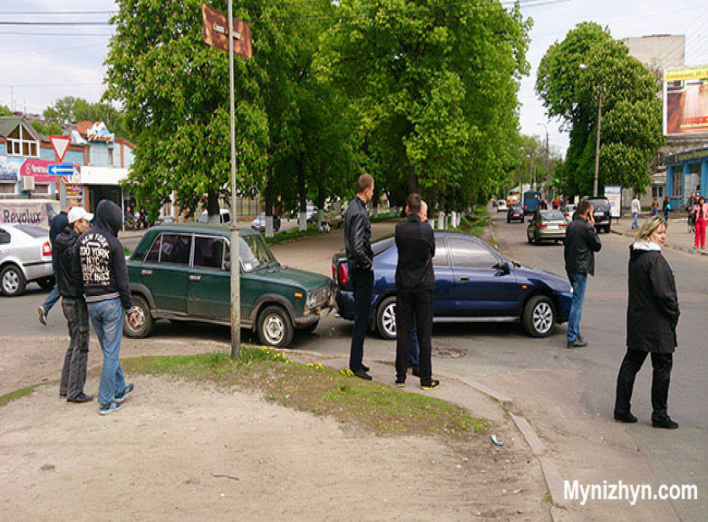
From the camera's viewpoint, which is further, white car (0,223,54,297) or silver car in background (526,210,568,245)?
silver car in background (526,210,568,245)

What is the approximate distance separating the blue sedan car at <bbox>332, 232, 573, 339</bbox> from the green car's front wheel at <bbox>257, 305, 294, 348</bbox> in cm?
99

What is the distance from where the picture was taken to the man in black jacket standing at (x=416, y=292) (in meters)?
6.55

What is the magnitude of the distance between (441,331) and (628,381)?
4.41 meters

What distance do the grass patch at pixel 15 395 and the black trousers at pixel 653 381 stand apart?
20.0ft

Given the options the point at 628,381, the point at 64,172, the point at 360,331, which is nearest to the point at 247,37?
the point at 360,331

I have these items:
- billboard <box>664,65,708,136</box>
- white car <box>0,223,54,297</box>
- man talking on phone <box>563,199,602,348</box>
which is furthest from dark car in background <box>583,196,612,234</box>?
white car <box>0,223,54,297</box>

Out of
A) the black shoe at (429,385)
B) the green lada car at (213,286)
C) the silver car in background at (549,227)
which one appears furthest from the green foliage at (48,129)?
the black shoe at (429,385)

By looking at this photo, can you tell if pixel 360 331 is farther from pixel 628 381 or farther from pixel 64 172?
pixel 64 172

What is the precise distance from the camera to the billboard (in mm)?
39625

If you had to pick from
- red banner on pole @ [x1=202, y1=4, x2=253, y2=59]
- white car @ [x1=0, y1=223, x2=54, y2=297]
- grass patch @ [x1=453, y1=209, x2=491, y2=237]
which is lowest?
white car @ [x1=0, y1=223, x2=54, y2=297]

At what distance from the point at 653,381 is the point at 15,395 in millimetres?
Answer: 6451

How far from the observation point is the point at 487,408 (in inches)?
240

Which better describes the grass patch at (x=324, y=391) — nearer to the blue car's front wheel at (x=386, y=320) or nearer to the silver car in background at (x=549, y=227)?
the blue car's front wheel at (x=386, y=320)

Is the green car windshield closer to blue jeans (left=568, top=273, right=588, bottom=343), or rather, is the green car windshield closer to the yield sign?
Result: blue jeans (left=568, top=273, right=588, bottom=343)
